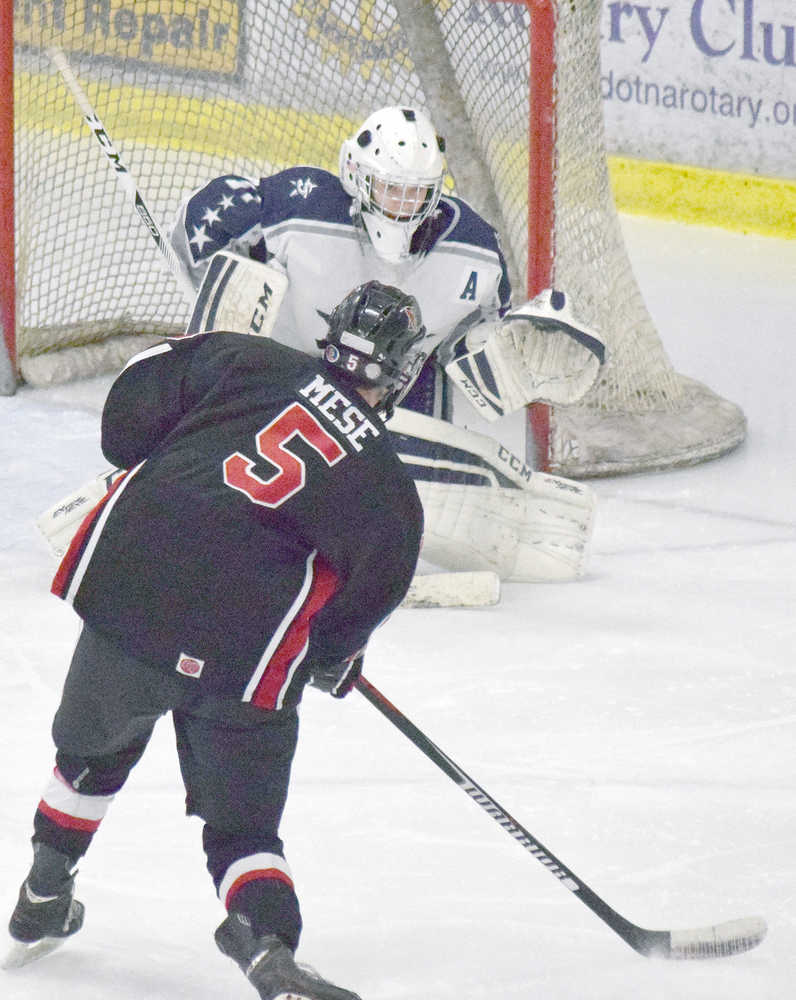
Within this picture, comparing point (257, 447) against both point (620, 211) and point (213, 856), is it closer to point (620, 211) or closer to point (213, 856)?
point (213, 856)

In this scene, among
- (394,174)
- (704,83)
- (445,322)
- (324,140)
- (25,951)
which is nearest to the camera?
(25,951)

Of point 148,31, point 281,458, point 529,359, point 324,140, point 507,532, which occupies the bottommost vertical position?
point 507,532

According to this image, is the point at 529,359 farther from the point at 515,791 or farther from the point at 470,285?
the point at 515,791

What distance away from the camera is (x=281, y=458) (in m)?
1.79

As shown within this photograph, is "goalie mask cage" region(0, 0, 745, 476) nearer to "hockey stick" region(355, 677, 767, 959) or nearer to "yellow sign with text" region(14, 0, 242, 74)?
"yellow sign with text" region(14, 0, 242, 74)

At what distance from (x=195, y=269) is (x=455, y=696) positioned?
999mm

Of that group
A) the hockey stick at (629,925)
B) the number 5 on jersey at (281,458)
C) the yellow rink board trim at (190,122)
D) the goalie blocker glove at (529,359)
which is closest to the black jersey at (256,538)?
the number 5 on jersey at (281,458)

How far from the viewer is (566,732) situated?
280cm

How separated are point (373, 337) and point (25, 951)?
83 centimetres

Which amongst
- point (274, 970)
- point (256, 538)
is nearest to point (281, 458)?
point (256, 538)

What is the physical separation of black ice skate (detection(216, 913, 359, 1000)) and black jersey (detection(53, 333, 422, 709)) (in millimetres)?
249

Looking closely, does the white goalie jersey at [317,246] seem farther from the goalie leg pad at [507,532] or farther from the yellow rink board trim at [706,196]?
the yellow rink board trim at [706,196]

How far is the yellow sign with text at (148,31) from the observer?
4.70 meters

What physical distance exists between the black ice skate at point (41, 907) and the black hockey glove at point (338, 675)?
1.19ft
